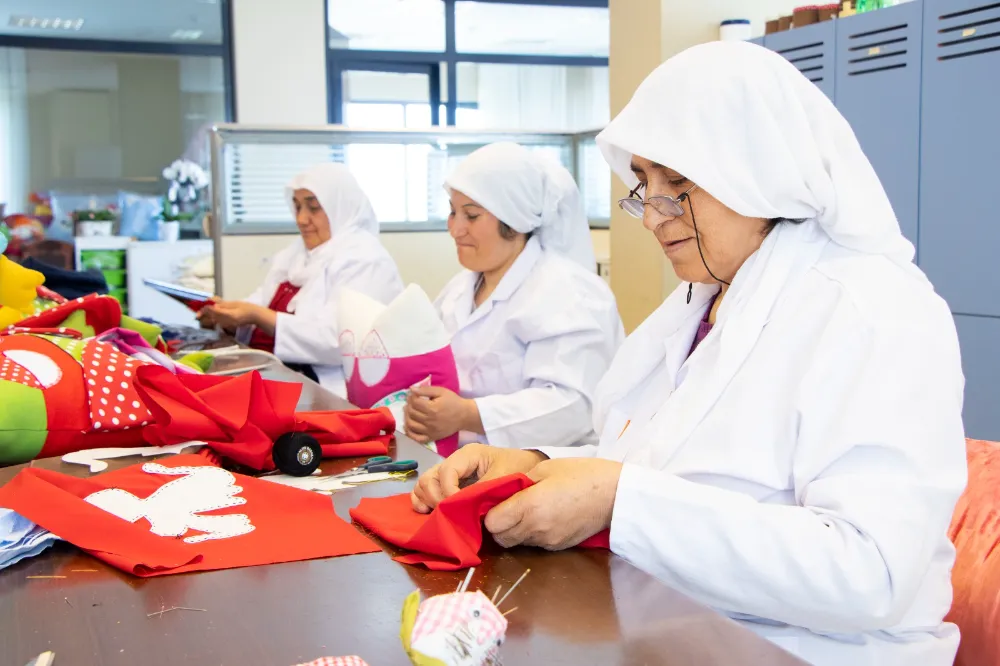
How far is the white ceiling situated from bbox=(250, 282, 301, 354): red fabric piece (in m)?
4.71

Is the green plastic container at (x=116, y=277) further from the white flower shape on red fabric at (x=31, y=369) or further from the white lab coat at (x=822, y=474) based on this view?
the white lab coat at (x=822, y=474)

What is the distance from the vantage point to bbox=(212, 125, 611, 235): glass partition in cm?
480

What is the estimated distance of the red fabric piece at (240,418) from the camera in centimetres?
142

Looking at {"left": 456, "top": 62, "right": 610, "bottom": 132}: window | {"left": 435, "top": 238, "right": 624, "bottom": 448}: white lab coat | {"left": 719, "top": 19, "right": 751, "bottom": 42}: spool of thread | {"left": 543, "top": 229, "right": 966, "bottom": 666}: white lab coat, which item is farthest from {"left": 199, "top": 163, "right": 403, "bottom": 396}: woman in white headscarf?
{"left": 456, "top": 62, "right": 610, "bottom": 132}: window

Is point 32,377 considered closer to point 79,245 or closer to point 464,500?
point 464,500

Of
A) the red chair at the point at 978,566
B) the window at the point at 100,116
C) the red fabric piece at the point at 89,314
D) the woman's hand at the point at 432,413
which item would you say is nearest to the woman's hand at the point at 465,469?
the red chair at the point at 978,566

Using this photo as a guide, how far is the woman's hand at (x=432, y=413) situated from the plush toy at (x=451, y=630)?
1.52 meters

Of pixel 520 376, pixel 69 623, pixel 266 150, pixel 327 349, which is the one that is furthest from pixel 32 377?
pixel 266 150

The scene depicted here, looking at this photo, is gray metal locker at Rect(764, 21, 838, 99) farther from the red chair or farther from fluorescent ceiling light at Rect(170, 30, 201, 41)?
fluorescent ceiling light at Rect(170, 30, 201, 41)

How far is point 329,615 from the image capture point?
88cm

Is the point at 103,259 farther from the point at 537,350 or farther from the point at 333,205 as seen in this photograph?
the point at 537,350

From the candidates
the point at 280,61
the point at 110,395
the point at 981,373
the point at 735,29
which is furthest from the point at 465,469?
the point at 280,61

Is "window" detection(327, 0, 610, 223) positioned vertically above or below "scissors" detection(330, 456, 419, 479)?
above

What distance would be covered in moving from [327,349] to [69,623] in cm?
265
